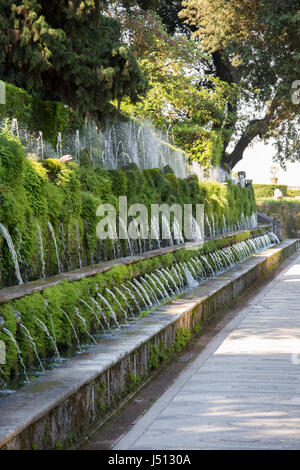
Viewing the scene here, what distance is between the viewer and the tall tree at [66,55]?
13.7m

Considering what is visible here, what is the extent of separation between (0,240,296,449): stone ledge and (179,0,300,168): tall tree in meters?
17.3

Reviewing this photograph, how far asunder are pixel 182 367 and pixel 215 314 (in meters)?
3.27

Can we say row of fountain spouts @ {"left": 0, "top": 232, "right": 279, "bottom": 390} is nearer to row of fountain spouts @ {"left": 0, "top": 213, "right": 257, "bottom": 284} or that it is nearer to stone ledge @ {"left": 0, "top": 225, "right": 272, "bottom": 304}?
stone ledge @ {"left": 0, "top": 225, "right": 272, "bottom": 304}

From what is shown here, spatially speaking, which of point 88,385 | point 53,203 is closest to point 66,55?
point 53,203

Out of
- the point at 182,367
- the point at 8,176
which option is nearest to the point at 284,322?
the point at 182,367

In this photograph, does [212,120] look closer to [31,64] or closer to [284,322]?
[31,64]

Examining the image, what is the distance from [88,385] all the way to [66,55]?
10565 mm

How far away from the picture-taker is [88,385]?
4.82m

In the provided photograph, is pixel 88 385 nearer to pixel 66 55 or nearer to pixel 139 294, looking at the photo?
pixel 139 294

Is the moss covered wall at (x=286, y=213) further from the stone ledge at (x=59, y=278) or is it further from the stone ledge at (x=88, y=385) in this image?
the stone ledge at (x=88, y=385)

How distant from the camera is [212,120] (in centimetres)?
2870

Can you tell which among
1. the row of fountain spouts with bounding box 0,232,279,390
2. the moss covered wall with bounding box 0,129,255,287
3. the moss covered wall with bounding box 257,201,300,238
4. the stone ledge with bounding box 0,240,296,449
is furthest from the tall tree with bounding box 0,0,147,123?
the moss covered wall with bounding box 257,201,300,238

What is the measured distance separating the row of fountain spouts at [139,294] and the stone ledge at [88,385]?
0.43 m

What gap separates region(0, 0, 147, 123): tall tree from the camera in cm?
1366
